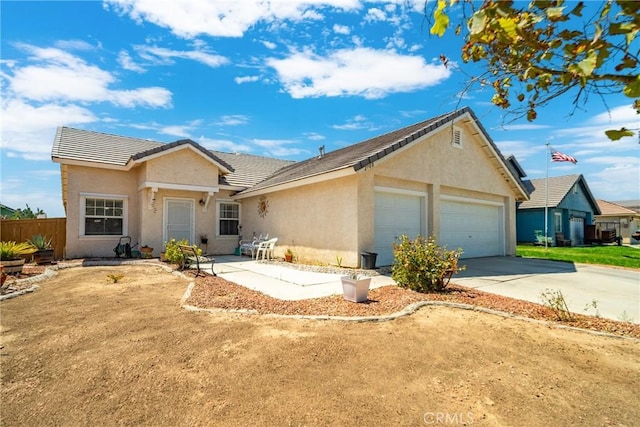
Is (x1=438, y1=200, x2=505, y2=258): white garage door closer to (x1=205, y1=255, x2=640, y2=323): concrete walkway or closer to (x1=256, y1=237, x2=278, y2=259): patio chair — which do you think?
(x1=205, y1=255, x2=640, y2=323): concrete walkway

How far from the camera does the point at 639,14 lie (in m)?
1.45

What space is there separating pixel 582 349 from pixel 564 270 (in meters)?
8.79

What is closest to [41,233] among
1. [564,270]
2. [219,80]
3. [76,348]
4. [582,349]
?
[219,80]

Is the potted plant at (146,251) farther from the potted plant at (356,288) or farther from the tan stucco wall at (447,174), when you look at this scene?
the potted plant at (356,288)

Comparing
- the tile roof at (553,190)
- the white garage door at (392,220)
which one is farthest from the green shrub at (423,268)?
the tile roof at (553,190)

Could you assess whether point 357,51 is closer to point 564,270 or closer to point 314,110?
point 314,110

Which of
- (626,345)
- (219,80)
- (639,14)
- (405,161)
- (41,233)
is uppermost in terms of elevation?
(219,80)

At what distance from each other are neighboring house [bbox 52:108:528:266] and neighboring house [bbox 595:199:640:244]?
2596 centimetres

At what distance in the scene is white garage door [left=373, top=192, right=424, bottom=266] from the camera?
11.0 m

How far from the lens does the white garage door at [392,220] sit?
10961 mm

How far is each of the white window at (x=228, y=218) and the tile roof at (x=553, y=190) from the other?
70.6 ft

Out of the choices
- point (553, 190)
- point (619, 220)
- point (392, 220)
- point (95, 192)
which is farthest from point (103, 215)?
point (619, 220)

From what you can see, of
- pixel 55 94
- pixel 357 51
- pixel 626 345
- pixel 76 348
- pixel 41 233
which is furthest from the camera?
pixel 41 233

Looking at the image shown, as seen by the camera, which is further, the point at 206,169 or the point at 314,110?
the point at 314,110
